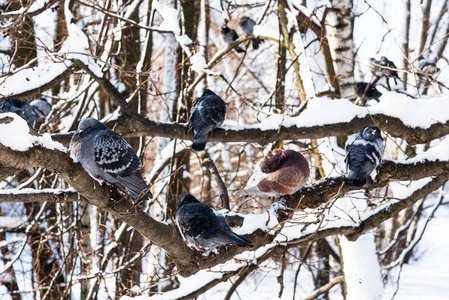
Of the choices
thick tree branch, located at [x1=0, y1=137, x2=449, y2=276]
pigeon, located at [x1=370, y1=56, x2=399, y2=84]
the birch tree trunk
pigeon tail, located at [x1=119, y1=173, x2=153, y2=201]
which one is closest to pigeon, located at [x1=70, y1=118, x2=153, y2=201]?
pigeon tail, located at [x1=119, y1=173, x2=153, y2=201]

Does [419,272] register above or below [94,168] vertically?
above

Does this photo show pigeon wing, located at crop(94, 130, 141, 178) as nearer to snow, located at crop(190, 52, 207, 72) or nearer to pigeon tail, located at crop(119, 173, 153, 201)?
pigeon tail, located at crop(119, 173, 153, 201)

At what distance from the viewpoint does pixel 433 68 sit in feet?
22.9

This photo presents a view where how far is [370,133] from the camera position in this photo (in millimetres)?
3129

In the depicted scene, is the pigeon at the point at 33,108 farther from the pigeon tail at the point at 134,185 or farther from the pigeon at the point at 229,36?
the pigeon tail at the point at 134,185

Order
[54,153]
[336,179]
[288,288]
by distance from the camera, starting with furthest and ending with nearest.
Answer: [288,288] < [336,179] < [54,153]

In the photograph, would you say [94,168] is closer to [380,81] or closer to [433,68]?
[380,81]

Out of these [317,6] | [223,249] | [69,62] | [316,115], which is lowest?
[223,249]

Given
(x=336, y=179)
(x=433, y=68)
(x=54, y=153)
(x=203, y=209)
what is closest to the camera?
(x=54, y=153)

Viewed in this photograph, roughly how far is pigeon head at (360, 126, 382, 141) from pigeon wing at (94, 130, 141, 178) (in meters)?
1.58

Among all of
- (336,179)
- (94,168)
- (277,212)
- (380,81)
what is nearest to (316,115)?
(336,179)

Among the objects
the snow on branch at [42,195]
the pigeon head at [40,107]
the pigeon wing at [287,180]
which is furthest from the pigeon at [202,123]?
the pigeon head at [40,107]

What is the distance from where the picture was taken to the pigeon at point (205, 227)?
2.50 metres

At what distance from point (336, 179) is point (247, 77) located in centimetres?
1114
